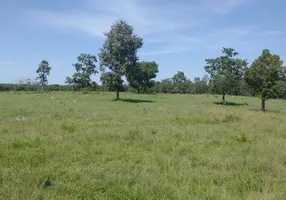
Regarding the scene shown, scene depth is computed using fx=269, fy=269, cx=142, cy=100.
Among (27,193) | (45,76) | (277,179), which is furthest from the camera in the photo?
(45,76)

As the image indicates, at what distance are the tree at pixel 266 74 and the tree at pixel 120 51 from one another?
654 inches

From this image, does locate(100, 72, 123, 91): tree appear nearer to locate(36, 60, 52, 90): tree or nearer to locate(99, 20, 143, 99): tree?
locate(99, 20, 143, 99): tree

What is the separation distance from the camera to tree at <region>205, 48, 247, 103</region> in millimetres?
42062

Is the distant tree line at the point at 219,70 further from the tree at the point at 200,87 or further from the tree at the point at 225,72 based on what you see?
the tree at the point at 200,87

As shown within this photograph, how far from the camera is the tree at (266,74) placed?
3247 centimetres

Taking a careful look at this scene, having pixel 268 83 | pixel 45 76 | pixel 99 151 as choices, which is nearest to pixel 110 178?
pixel 99 151

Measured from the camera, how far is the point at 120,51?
40000 mm

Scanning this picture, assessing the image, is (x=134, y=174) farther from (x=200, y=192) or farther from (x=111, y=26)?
(x=111, y=26)

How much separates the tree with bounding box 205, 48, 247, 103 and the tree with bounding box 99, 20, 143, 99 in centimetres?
1306

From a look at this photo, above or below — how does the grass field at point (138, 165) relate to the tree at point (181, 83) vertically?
below

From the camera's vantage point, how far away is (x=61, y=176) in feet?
23.1

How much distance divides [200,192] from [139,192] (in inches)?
55.1

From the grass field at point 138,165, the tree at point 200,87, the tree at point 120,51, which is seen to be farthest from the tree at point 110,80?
the tree at point 200,87

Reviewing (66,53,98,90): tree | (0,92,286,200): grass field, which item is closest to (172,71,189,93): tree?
(66,53,98,90): tree
